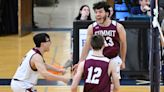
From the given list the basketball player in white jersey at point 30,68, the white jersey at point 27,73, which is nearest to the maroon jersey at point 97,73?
the basketball player in white jersey at point 30,68

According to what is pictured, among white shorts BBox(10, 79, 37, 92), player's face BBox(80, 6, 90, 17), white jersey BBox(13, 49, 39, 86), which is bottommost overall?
white shorts BBox(10, 79, 37, 92)

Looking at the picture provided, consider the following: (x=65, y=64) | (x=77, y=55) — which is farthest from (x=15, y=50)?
(x=77, y=55)

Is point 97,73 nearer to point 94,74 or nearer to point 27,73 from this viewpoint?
point 94,74

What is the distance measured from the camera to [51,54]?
485 inches

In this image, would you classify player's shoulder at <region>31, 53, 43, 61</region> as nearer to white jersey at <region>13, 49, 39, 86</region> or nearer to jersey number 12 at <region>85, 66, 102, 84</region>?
white jersey at <region>13, 49, 39, 86</region>

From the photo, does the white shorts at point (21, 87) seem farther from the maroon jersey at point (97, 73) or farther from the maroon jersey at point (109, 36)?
the maroon jersey at point (109, 36)

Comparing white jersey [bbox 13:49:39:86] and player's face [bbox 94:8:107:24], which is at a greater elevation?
player's face [bbox 94:8:107:24]

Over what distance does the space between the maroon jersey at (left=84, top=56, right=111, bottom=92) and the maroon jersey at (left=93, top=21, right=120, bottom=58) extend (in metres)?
1.39

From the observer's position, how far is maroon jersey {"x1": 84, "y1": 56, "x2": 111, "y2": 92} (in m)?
5.29

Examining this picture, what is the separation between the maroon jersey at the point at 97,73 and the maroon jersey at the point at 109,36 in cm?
139

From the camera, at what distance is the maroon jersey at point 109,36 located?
6.72 meters

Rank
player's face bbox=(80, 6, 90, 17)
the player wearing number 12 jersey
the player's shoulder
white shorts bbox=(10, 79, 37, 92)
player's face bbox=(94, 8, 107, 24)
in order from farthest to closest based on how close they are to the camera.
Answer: player's face bbox=(80, 6, 90, 17), the player wearing number 12 jersey, player's face bbox=(94, 8, 107, 24), white shorts bbox=(10, 79, 37, 92), the player's shoulder

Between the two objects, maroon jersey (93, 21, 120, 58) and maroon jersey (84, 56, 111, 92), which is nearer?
maroon jersey (84, 56, 111, 92)

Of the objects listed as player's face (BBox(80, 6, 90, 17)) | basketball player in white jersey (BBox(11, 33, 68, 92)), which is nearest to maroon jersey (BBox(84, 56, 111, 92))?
basketball player in white jersey (BBox(11, 33, 68, 92))
